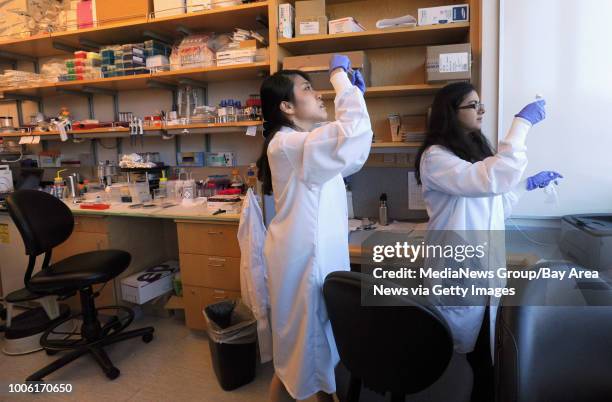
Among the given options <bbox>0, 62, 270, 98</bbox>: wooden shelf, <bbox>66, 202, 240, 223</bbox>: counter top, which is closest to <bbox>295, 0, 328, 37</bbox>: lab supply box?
<bbox>0, 62, 270, 98</bbox>: wooden shelf

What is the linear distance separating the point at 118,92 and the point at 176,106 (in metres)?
0.63

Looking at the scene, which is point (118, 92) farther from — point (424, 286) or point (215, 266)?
point (424, 286)

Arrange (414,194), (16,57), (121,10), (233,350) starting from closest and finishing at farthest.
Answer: (233,350)
(414,194)
(121,10)
(16,57)

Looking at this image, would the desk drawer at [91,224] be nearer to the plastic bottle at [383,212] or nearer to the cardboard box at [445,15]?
the plastic bottle at [383,212]

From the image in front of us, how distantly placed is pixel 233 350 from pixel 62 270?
0.99 meters

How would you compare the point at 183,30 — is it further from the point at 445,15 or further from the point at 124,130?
the point at 445,15

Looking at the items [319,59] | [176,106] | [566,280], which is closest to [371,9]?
[319,59]

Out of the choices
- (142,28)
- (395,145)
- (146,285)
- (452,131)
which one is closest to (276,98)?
(452,131)

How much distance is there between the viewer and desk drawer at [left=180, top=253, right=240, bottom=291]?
2299 millimetres

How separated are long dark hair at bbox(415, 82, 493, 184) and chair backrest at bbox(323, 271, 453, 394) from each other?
771 mm

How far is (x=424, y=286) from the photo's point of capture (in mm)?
1516

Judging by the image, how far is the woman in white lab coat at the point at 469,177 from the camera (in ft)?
4.32

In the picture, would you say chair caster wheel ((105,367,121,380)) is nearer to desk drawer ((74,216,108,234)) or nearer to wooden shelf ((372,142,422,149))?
desk drawer ((74,216,108,234))

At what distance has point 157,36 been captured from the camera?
2879mm
